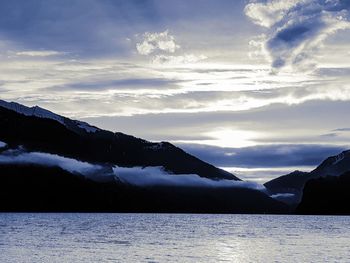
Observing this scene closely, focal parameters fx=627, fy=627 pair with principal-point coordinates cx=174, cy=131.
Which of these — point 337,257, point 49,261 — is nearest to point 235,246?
point 337,257

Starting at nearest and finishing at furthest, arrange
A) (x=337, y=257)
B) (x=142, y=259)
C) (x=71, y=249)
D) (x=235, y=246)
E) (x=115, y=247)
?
(x=142, y=259), (x=337, y=257), (x=71, y=249), (x=115, y=247), (x=235, y=246)

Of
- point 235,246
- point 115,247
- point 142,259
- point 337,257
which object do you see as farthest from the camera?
point 235,246

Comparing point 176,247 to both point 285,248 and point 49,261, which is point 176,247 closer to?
point 285,248

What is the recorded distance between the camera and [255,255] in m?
106

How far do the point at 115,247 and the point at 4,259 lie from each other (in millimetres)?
30965

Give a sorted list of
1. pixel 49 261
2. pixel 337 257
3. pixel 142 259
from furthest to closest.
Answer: pixel 337 257, pixel 142 259, pixel 49 261

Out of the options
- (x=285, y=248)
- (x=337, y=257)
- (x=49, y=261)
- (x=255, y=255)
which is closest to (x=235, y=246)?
(x=285, y=248)

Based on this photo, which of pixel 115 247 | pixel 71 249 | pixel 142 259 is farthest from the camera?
pixel 115 247

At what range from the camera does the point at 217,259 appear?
99.9 meters

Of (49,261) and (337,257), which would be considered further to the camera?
(337,257)

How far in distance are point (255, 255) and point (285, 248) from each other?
16.3 metres

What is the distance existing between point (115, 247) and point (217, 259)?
1001 inches

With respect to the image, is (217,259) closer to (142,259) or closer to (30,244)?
(142,259)

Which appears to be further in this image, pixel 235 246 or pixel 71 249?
pixel 235 246
